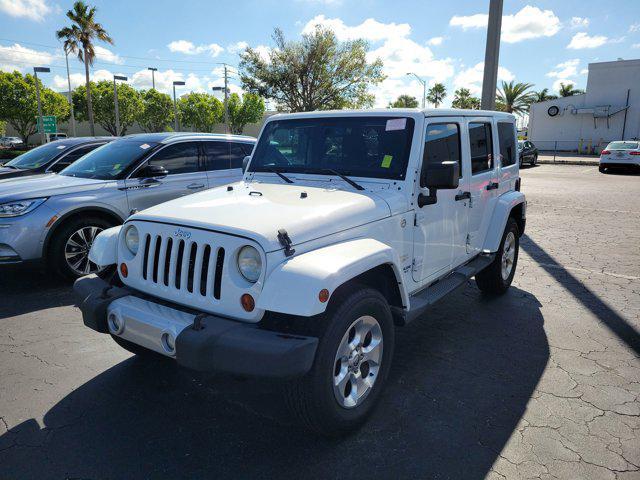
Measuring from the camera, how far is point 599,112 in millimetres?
39031

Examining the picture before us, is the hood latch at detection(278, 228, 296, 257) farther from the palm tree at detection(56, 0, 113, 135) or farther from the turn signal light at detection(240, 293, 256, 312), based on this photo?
the palm tree at detection(56, 0, 113, 135)

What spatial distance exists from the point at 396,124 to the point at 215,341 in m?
2.15

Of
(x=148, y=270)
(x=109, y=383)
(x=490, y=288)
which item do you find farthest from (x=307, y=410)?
(x=490, y=288)

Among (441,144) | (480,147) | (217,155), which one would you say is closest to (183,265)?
(441,144)

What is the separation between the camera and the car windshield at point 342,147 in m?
3.55

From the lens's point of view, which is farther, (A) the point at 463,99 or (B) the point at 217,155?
(A) the point at 463,99

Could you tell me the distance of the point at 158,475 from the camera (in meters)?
2.52

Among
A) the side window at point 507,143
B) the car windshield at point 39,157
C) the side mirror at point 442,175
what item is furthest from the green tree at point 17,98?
the side mirror at point 442,175

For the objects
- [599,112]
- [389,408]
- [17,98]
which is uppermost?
[17,98]

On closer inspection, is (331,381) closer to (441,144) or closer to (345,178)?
(345,178)

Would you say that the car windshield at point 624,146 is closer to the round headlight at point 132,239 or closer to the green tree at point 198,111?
the round headlight at point 132,239

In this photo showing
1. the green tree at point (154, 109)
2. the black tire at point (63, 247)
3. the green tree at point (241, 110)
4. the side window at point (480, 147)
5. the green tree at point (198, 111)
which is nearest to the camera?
the side window at point (480, 147)

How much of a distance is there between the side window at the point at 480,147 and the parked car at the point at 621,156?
20.0m

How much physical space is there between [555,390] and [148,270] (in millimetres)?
2930
